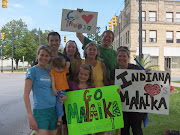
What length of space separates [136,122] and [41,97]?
5.51 feet

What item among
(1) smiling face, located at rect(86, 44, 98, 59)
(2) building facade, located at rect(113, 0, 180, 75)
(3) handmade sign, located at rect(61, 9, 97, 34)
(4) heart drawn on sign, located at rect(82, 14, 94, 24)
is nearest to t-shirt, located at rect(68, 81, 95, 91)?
(1) smiling face, located at rect(86, 44, 98, 59)

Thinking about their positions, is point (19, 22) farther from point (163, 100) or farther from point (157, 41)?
point (163, 100)

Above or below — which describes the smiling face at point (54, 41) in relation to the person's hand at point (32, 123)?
above

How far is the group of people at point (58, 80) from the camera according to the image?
2424 millimetres

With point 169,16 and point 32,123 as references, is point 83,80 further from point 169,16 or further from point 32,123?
point 169,16

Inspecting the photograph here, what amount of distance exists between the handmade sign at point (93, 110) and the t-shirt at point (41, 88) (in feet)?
1.49

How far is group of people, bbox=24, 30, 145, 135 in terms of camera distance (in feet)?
7.95

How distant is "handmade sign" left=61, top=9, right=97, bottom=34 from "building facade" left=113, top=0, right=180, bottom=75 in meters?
26.4

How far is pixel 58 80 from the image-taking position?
8.58 ft

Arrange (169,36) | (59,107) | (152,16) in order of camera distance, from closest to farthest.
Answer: (59,107) → (152,16) → (169,36)

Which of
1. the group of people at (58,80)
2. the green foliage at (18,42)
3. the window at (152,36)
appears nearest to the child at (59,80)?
the group of people at (58,80)

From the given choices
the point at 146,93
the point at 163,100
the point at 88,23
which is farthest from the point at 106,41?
the point at 163,100

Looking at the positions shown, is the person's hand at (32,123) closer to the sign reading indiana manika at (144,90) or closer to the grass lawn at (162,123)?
the sign reading indiana manika at (144,90)

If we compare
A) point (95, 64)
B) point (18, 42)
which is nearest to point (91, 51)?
point (95, 64)
